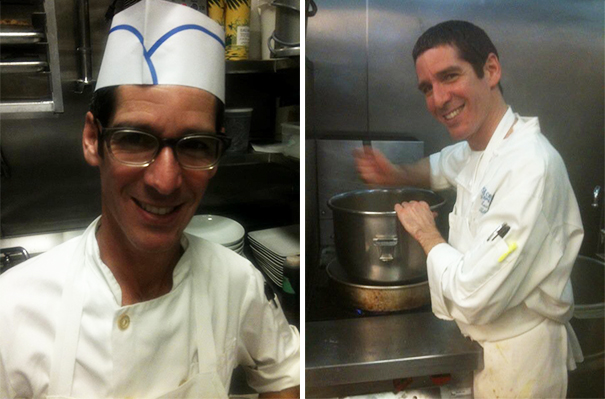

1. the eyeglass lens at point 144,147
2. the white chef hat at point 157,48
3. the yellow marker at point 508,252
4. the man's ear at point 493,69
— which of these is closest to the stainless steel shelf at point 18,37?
the white chef hat at point 157,48

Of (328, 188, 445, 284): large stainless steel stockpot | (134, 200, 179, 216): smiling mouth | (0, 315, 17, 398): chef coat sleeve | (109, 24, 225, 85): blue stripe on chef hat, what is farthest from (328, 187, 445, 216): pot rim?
(0, 315, 17, 398): chef coat sleeve

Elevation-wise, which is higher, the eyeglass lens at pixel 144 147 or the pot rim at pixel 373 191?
the eyeglass lens at pixel 144 147

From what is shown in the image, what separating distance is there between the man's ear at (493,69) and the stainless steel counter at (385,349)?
0.52 meters

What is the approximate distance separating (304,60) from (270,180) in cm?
27

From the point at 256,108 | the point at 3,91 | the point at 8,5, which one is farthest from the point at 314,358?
the point at 8,5

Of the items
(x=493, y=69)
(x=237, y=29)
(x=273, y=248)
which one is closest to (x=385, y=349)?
(x=273, y=248)

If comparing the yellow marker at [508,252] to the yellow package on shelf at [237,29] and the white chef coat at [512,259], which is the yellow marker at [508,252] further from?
the yellow package on shelf at [237,29]

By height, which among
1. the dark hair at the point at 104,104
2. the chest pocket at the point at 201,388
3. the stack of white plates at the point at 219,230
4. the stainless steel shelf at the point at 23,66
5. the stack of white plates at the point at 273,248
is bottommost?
the chest pocket at the point at 201,388

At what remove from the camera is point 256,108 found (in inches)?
40.9

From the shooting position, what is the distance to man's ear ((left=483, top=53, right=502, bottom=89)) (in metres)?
1.03

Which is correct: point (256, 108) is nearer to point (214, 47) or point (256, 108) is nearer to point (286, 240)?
point (214, 47)

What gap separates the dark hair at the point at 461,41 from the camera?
3.38ft

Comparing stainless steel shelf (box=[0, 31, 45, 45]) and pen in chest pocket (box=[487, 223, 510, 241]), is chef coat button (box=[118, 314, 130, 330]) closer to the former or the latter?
stainless steel shelf (box=[0, 31, 45, 45])

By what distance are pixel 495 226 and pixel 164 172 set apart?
0.67 m
